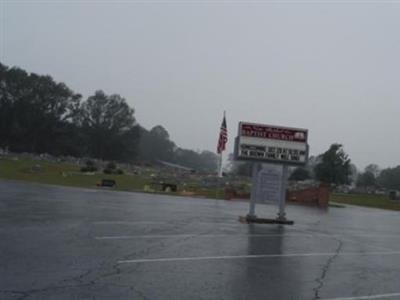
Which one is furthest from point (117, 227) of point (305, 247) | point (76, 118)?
point (76, 118)

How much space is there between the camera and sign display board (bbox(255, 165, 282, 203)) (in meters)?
20.7

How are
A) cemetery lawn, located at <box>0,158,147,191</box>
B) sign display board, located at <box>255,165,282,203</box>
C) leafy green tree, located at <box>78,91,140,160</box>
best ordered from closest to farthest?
1. sign display board, located at <box>255,165,282,203</box>
2. cemetery lawn, located at <box>0,158,147,191</box>
3. leafy green tree, located at <box>78,91,140,160</box>

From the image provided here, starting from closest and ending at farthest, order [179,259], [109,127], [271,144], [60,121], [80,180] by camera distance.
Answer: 1. [179,259]
2. [271,144]
3. [80,180]
4. [60,121]
5. [109,127]

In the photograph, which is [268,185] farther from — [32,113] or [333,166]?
[32,113]

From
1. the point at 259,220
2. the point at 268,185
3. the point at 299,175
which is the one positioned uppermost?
the point at 299,175

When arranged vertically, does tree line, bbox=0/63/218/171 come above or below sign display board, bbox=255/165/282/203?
above

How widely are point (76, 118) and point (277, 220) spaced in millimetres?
125683

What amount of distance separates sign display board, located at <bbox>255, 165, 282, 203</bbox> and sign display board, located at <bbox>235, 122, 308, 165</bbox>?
644 millimetres

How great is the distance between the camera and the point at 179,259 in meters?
11.1

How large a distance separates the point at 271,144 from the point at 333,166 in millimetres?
70575

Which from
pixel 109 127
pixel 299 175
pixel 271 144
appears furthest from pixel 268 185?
pixel 109 127

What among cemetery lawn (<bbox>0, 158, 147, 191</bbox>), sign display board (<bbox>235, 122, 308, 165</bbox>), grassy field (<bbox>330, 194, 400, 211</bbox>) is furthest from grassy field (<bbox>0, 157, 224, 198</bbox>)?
sign display board (<bbox>235, 122, 308, 165</bbox>)

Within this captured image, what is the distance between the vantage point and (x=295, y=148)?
808 inches

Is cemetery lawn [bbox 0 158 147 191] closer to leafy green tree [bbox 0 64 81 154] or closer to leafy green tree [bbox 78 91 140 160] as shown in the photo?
leafy green tree [bbox 0 64 81 154]
